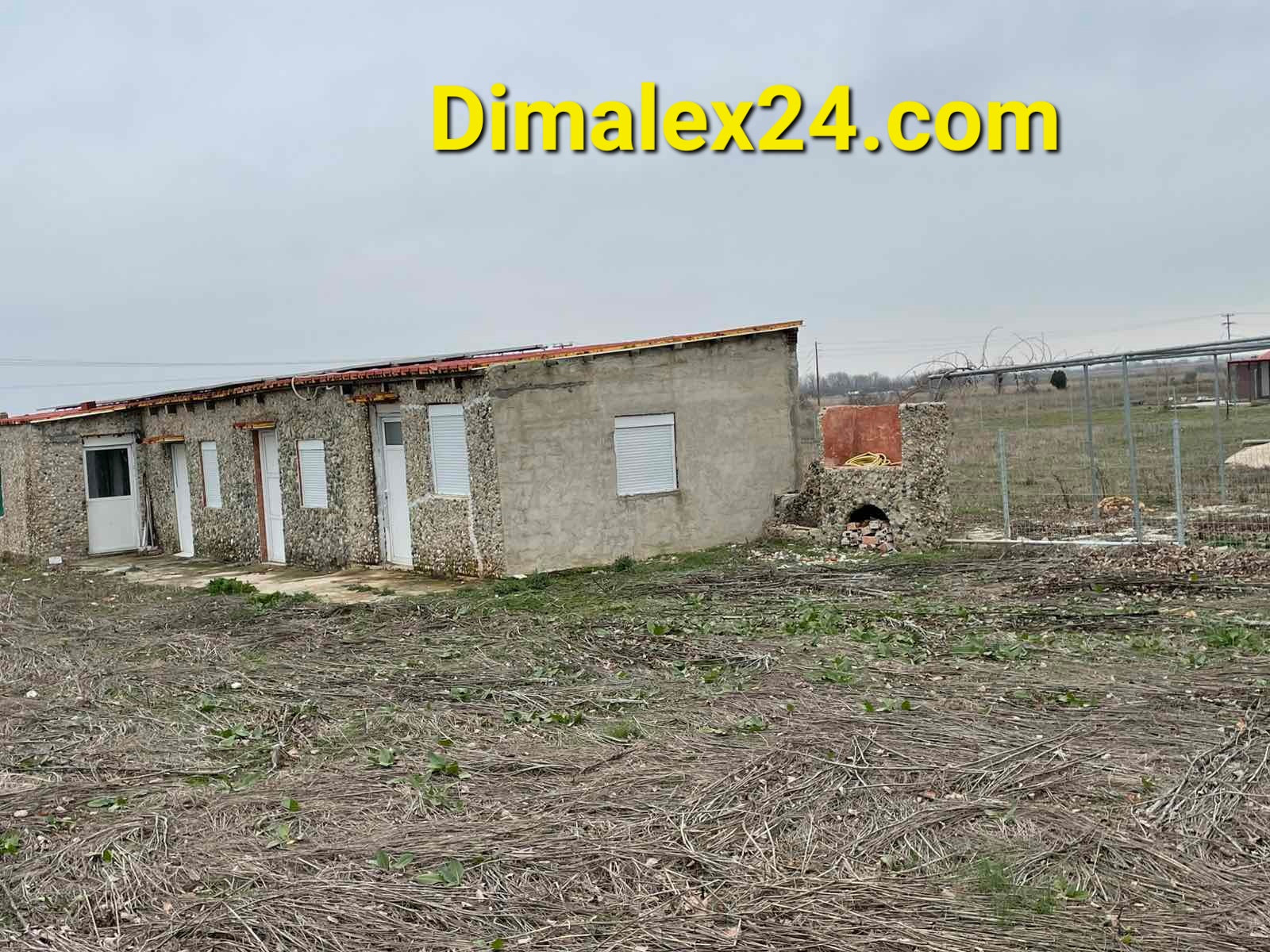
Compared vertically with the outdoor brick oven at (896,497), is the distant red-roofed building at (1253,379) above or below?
above

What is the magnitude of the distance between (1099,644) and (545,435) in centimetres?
843

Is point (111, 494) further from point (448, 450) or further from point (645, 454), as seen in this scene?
point (645, 454)

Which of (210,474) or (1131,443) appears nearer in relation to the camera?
(1131,443)

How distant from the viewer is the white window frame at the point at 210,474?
2288 centimetres

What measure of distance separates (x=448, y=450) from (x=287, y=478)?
454cm

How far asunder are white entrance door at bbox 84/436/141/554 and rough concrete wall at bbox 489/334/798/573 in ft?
39.7

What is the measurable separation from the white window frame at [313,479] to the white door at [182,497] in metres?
4.57

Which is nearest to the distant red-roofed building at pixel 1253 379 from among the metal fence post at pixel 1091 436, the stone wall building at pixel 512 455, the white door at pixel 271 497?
the metal fence post at pixel 1091 436

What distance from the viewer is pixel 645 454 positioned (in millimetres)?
17562

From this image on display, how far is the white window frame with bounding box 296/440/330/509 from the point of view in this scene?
1972cm

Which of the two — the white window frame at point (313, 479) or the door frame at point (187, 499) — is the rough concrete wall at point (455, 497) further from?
the door frame at point (187, 499)

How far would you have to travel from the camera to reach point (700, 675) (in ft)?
31.2

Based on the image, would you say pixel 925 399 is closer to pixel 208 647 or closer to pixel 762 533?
pixel 762 533

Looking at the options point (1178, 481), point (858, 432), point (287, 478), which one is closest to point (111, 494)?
point (287, 478)
